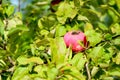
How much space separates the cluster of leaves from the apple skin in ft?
0.09

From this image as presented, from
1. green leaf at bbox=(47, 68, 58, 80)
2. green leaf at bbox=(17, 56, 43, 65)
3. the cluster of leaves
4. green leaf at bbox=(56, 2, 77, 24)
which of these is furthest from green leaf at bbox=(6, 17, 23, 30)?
green leaf at bbox=(47, 68, 58, 80)

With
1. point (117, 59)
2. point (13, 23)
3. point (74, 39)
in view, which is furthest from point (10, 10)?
point (117, 59)

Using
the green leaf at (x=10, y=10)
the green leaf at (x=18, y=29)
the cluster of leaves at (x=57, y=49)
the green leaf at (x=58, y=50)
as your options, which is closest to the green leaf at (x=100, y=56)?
the cluster of leaves at (x=57, y=49)

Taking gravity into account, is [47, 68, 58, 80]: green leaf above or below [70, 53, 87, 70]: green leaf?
above

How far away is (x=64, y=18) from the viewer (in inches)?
67.6

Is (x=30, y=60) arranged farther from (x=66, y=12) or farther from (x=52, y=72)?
(x=66, y=12)

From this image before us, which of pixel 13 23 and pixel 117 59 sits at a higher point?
pixel 13 23

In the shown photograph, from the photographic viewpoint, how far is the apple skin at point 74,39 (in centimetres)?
161

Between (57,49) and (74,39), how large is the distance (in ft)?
0.60

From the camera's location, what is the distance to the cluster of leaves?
4.71ft

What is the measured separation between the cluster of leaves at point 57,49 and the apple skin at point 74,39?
0.09ft

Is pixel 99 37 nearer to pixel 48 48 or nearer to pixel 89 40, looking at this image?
pixel 89 40

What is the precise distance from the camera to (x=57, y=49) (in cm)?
148

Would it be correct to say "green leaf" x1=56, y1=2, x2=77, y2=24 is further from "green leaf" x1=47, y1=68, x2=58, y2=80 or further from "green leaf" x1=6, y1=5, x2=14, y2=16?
"green leaf" x1=47, y1=68, x2=58, y2=80
